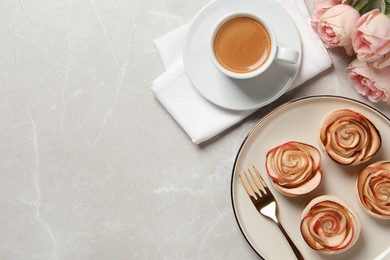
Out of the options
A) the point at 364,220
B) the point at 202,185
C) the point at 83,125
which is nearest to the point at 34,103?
the point at 83,125

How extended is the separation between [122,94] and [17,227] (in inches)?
14.2

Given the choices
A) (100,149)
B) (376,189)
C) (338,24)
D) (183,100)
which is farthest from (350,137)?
(100,149)

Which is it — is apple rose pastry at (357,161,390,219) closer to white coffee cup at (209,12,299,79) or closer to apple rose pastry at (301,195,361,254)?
apple rose pastry at (301,195,361,254)

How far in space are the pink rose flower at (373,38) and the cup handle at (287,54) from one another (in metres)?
0.10

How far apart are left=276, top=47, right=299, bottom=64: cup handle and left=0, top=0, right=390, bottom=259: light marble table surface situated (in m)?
0.18

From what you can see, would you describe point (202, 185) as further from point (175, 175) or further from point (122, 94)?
point (122, 94)

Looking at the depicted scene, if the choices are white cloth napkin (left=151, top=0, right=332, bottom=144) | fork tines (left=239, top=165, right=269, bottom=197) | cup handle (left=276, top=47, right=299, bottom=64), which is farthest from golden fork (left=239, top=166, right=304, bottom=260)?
cup handle (left=276, top=47, right=299, bottom=64)

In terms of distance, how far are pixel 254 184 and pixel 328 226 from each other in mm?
154

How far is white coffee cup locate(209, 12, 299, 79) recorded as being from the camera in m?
0.93

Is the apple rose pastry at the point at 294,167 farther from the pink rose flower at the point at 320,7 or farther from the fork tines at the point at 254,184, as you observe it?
the pink rose flower at the point at 320,7

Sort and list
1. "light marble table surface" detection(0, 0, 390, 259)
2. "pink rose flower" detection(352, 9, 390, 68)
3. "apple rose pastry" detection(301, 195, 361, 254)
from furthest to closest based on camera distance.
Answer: "light marble table surface" detection(0, 0, 390, 259), "apple rose pastry" detection(301, 195, 361, 254), "pink rose flower" detection(352, 9, 390, 68)

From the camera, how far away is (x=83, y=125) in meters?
1.09

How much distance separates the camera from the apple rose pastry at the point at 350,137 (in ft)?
3.11

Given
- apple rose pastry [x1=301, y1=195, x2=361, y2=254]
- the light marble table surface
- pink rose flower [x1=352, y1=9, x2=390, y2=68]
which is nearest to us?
pink rose flower [x1=352, y1=9, x2=390, y2=68]
